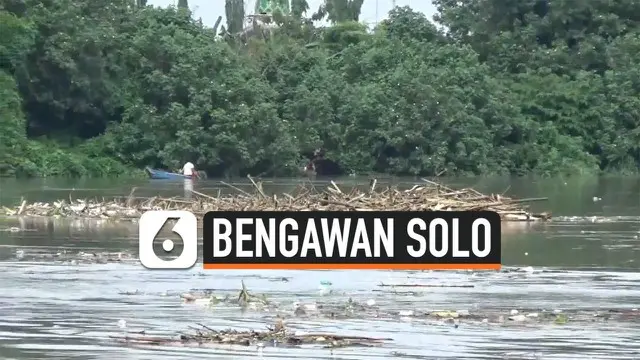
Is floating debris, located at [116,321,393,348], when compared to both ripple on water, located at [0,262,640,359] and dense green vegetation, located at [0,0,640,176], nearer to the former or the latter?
ripple on water, located at [0,262,640,359]

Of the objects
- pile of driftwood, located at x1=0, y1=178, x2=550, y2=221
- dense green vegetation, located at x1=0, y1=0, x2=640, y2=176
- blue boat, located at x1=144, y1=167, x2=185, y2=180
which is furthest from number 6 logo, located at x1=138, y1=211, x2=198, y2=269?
dense green vegetation, located at x1=0, y1=0, x2=640, y2=176

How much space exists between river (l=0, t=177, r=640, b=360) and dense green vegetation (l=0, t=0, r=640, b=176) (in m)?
29.8

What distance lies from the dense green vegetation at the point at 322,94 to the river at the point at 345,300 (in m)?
29.8

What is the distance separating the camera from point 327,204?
80.3 ft

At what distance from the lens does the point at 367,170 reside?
184ft

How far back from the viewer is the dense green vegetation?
174 feet

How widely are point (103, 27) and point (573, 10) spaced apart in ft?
68.9

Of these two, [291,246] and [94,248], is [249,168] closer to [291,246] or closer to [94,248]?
[94,248]

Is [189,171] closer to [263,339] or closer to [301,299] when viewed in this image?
[301,299]

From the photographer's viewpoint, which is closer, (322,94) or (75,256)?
(75,256)

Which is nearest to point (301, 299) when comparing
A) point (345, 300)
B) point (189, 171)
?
point (345, 300)

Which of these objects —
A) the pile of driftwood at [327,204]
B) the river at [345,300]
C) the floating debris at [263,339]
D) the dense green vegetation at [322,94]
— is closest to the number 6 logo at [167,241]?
the river at [345,300]

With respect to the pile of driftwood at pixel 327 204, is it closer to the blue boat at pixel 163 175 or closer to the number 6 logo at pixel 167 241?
the number 6 logo at pixel 167 241

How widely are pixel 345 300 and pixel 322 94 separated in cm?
4243
